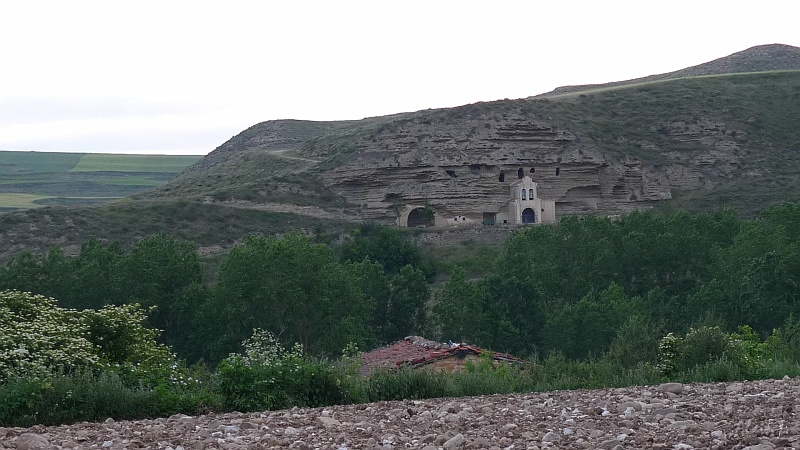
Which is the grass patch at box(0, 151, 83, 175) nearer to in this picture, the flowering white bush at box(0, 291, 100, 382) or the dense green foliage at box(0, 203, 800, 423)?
the dense green foliage at box(0, 203, 800, 423)

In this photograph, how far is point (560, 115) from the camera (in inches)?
3346

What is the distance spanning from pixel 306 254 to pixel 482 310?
667cm

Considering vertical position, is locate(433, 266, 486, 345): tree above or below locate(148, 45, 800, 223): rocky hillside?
below

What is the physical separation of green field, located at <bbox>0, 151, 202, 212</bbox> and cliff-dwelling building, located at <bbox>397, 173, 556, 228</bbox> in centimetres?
4671

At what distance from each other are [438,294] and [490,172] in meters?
34.7

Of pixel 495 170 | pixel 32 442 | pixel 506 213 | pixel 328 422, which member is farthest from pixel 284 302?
pixel 495 170

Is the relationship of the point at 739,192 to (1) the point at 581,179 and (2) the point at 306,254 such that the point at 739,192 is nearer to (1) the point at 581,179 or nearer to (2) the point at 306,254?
(1) the point at 581,179

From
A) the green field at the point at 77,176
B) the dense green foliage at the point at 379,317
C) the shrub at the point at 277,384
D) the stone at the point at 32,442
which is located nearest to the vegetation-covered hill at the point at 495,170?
the dense green foliage at the point at 379,317

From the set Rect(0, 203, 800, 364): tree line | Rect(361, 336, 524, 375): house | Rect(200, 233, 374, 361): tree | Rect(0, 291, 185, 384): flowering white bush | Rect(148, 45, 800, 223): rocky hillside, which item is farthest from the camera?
Rect(148, 45, 800, 223): rocky hillside

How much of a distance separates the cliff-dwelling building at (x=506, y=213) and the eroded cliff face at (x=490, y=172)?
364 millimetres

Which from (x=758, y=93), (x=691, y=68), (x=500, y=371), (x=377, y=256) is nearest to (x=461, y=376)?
(x=500, y=371)

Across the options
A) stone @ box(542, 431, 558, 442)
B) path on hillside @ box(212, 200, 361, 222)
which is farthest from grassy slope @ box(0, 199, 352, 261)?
stone @ box(542, 431, 558, 442)

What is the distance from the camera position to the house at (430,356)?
23.6 m

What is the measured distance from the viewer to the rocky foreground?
934 centimetres
